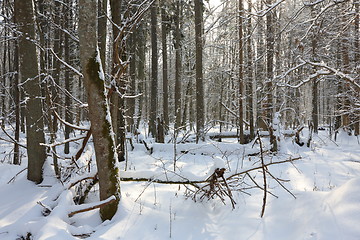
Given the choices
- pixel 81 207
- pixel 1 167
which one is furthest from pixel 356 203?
pixel 1 167

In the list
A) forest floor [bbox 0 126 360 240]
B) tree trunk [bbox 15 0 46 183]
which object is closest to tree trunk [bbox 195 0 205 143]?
forest floor [bbox 0 126 360 240]

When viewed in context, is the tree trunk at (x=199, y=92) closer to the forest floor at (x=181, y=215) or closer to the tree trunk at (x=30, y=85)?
the forest floor at (x=181, y=215)

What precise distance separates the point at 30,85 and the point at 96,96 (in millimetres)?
2486

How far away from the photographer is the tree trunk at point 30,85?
15.8 ft

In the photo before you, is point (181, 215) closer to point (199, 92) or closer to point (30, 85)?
point (30, 85)

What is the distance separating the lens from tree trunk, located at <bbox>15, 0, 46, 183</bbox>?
4.81 m

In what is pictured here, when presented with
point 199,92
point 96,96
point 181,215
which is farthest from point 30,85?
point 199,92

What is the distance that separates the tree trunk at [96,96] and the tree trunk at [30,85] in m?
2.21

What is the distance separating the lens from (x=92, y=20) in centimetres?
324

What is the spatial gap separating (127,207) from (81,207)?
0.62m

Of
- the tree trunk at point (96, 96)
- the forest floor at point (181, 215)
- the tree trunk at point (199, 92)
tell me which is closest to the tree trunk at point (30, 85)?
the forest floor at point (181, 215)

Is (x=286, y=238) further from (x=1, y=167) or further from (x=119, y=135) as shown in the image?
(x=1, y=167)

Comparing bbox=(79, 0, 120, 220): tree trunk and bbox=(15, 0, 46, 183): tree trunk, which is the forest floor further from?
bbox=(79, 0, 120, 220): tree trunk

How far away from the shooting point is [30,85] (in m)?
4.83
